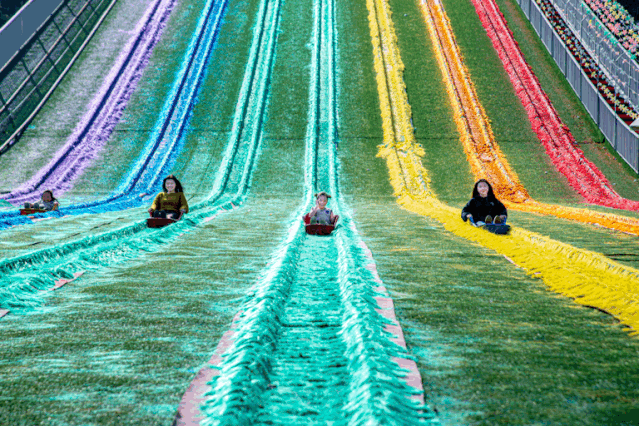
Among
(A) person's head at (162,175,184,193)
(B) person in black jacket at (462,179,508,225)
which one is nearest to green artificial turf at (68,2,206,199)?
(A) person's head at (162,175,184,193)

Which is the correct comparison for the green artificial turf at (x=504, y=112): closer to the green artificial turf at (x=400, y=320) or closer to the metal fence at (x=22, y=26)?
the green artificial turf at (x=400, y=320)

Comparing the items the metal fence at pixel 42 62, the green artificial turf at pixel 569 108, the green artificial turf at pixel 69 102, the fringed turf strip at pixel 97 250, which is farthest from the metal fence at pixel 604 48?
the metal fence at pixel 42 62

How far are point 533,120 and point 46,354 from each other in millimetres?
15079

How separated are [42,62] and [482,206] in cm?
1556

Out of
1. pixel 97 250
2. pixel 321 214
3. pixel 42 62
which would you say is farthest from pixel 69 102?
pixel 97 250

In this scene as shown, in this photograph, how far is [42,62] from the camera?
54.7 feet

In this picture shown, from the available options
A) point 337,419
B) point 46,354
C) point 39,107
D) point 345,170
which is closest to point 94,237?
point 46,354

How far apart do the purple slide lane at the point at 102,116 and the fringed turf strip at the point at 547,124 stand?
1117cm

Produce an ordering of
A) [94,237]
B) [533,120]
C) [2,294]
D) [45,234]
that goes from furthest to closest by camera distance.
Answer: [533,120]
[45,234]
[94,237]
[2,294]

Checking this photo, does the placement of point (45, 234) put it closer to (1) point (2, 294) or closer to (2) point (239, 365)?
(1) point (2, 294)

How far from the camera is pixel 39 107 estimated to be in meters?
15.4

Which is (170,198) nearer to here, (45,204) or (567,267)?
(45,204)

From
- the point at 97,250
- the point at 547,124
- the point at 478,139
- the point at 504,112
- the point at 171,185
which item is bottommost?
the point at 97,250

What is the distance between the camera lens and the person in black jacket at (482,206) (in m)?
5.76
